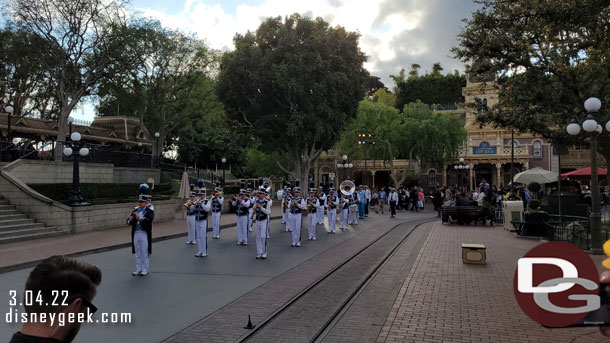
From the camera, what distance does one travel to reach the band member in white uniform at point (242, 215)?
1461cm

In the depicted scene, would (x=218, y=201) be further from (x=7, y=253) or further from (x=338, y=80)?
(x=338, y=80)

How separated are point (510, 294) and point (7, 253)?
13.1m

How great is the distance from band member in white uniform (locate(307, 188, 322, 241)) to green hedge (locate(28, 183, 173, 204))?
9.40 meters

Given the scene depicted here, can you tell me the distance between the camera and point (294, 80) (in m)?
26.0

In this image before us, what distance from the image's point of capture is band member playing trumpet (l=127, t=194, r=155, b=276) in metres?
9.93

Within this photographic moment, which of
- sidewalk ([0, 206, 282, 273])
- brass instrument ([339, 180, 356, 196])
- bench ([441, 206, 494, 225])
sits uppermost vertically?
brass instrument ([339, 180, 356, 196])

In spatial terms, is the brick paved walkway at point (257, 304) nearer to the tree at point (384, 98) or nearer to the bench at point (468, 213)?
the bench at point (468, 213)

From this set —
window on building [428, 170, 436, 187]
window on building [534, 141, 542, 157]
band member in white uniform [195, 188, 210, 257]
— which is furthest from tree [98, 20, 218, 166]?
window on building [534, 141, 542, 157]

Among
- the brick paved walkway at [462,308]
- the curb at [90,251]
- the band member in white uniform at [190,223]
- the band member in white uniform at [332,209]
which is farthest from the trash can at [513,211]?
the band member in white uniform at [190,223]

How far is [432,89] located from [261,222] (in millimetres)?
59367

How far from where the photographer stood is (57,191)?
18875 millimetres

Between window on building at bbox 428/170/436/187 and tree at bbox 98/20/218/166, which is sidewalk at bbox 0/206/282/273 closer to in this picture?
tree at bbox 98/20/218/166
